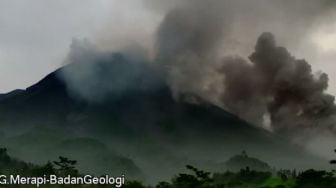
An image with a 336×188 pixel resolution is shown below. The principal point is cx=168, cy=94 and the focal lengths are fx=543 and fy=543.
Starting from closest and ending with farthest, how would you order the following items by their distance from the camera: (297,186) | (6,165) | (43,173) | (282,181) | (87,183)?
(282,181)
(297,186)
(87,183)
(43,173)
(6,165)

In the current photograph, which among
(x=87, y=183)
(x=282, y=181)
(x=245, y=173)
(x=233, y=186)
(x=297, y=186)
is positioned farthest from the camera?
(x=245, y=173)

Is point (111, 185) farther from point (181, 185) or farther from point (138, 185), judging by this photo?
point (181, 185)

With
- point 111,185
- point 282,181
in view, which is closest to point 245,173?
point 111,185

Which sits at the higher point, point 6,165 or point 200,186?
point 6,165

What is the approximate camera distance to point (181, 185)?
47.9 meters

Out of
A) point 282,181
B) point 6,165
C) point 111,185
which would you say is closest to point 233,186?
point 111,185

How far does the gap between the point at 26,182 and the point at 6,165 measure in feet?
127

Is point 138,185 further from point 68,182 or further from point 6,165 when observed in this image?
point 6,165

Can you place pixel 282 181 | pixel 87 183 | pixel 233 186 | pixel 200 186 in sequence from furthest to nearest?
1. pixel 233 186
2. pixel 200 186
3. pixel 87 183
4. pixel 282 181

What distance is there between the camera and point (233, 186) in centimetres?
5075

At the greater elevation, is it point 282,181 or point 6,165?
point 6,165

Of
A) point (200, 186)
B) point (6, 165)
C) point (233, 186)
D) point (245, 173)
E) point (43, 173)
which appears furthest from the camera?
point (6, 165)

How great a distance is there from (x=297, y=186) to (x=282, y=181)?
11.1 feet

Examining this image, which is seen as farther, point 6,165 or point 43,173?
point 6,165
